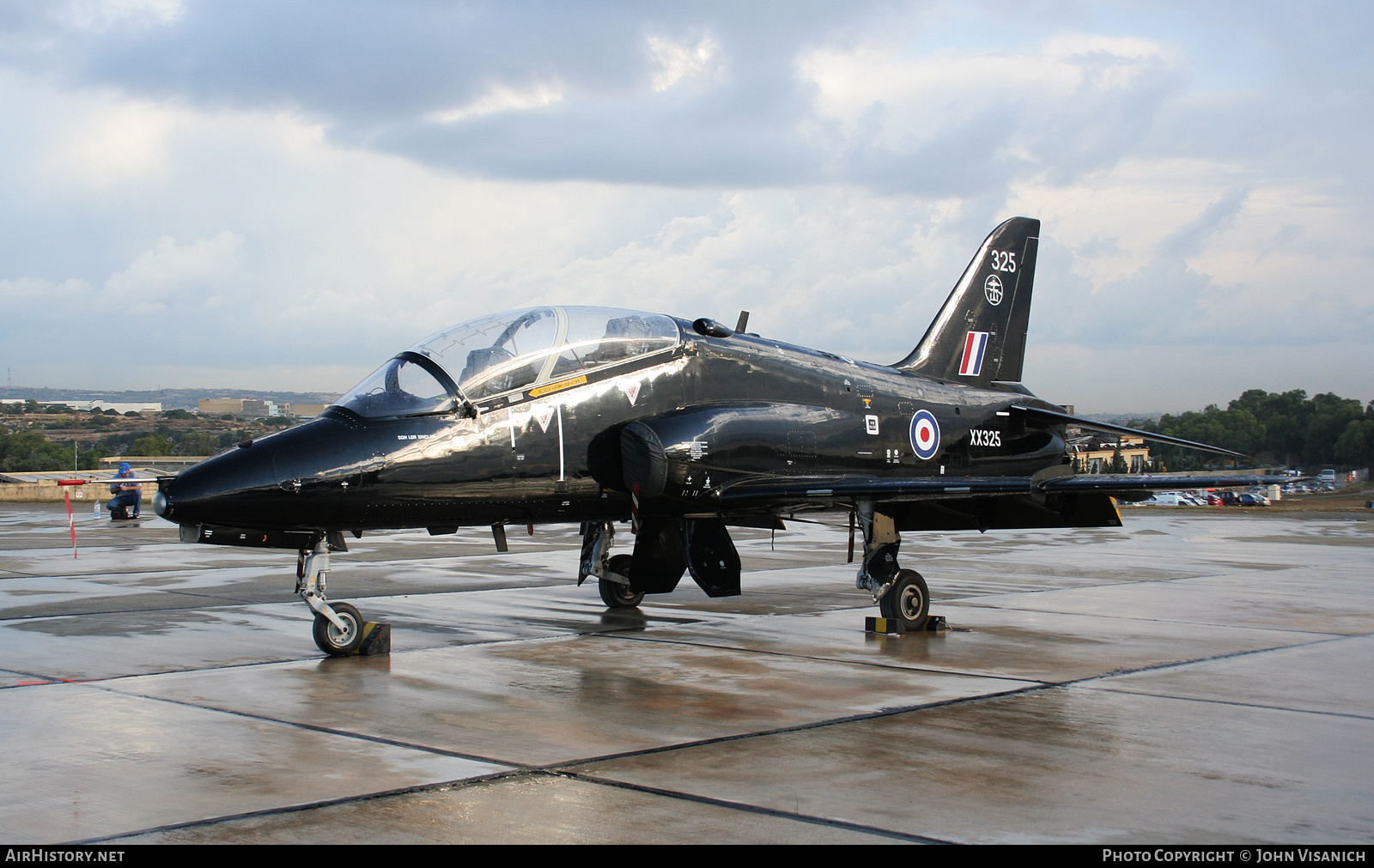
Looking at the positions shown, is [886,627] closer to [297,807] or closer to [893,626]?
[893,626]

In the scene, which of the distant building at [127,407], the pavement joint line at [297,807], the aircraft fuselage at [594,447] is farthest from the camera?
the distant building at [127,407]

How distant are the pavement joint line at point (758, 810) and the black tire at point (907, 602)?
6301 millimetres

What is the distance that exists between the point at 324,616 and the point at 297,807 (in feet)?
14.8

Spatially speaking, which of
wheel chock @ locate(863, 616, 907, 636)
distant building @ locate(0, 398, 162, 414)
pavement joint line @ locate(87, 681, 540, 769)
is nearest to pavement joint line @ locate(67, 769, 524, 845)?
pavement joint line @ locate(87, 681, 540, 769)

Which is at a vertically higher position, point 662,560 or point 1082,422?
point 1082,422

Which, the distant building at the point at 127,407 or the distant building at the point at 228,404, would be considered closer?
the distant building at the point at 228,404

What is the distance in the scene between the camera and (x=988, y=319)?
15211mm

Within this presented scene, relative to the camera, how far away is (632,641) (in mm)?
10531

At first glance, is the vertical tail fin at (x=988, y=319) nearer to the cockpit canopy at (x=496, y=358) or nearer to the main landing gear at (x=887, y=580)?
the main landing gear at (x=887, y=580)

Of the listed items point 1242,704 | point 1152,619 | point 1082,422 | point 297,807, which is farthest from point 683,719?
point 1082,422

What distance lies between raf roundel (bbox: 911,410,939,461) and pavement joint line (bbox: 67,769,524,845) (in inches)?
323

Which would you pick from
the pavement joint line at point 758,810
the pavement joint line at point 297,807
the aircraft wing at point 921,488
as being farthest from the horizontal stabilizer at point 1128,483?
the pavement joint line at point 297,807

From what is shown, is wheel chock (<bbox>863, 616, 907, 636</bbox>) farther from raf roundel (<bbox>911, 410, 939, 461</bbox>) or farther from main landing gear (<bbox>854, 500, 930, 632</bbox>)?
raf roundel (<bbox>911, 410, 939, 461</bbox>)

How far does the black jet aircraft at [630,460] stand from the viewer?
8953 mm
